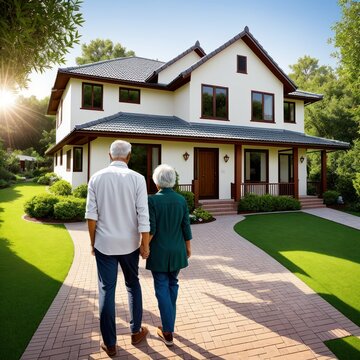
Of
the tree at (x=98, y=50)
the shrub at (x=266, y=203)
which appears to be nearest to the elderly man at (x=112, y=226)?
the shrub at (x=266, y=203)

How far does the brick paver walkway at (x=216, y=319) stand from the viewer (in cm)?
333

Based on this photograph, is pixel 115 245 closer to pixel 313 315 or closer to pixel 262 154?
pixel 313 315

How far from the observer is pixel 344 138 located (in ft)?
95.1

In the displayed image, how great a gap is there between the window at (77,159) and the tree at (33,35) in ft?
36.8

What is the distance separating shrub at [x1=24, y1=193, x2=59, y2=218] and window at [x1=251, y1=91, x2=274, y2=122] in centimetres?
1227

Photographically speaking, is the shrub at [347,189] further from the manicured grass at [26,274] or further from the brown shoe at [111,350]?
the brown shoe at [111,350]

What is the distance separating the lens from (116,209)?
314cm

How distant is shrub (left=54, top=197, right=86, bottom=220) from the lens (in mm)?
10977

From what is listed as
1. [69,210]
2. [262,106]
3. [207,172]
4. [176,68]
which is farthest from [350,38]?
[69,210]

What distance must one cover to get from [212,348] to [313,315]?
1855 mm

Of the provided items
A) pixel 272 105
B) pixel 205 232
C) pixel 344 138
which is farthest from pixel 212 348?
pixel 344 138

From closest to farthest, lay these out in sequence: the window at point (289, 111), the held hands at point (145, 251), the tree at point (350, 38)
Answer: the held hands at point (145, 251) → the tree at point (350, 38) → the window at point (289, 111)

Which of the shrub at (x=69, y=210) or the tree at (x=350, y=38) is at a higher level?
the tree at (x=350, y=38)

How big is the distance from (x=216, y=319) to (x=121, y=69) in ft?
54.9
